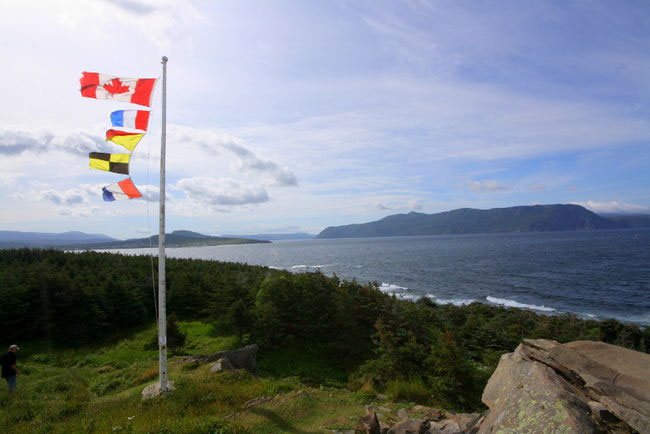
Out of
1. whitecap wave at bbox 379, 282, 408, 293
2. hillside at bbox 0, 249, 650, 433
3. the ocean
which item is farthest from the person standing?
whitecap wave at bbox 379, 282, 408, 293

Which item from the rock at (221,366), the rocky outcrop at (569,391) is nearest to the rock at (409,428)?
the rocky outcrop at (569,391)

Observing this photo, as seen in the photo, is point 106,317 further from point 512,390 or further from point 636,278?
point 636,278

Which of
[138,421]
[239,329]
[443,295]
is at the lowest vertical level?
[443,295]

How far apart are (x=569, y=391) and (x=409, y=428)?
3.89 m

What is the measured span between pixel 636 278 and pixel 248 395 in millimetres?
76492

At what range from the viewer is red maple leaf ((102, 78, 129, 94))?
1161cm

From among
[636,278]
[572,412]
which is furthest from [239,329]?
[636,278]

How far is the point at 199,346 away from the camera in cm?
2778

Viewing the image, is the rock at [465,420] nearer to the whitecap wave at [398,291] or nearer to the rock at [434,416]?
the rock at [434,416]

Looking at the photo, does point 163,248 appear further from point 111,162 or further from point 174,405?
point 174,405

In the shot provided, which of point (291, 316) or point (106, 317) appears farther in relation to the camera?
point (106, 317)

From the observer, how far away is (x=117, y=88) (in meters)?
11.7

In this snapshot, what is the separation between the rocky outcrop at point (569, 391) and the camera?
5.92m

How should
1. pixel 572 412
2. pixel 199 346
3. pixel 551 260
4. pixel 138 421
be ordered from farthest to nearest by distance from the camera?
pixel 551 260, pixel 199 346, pixel 138 421, pixel 572 412
